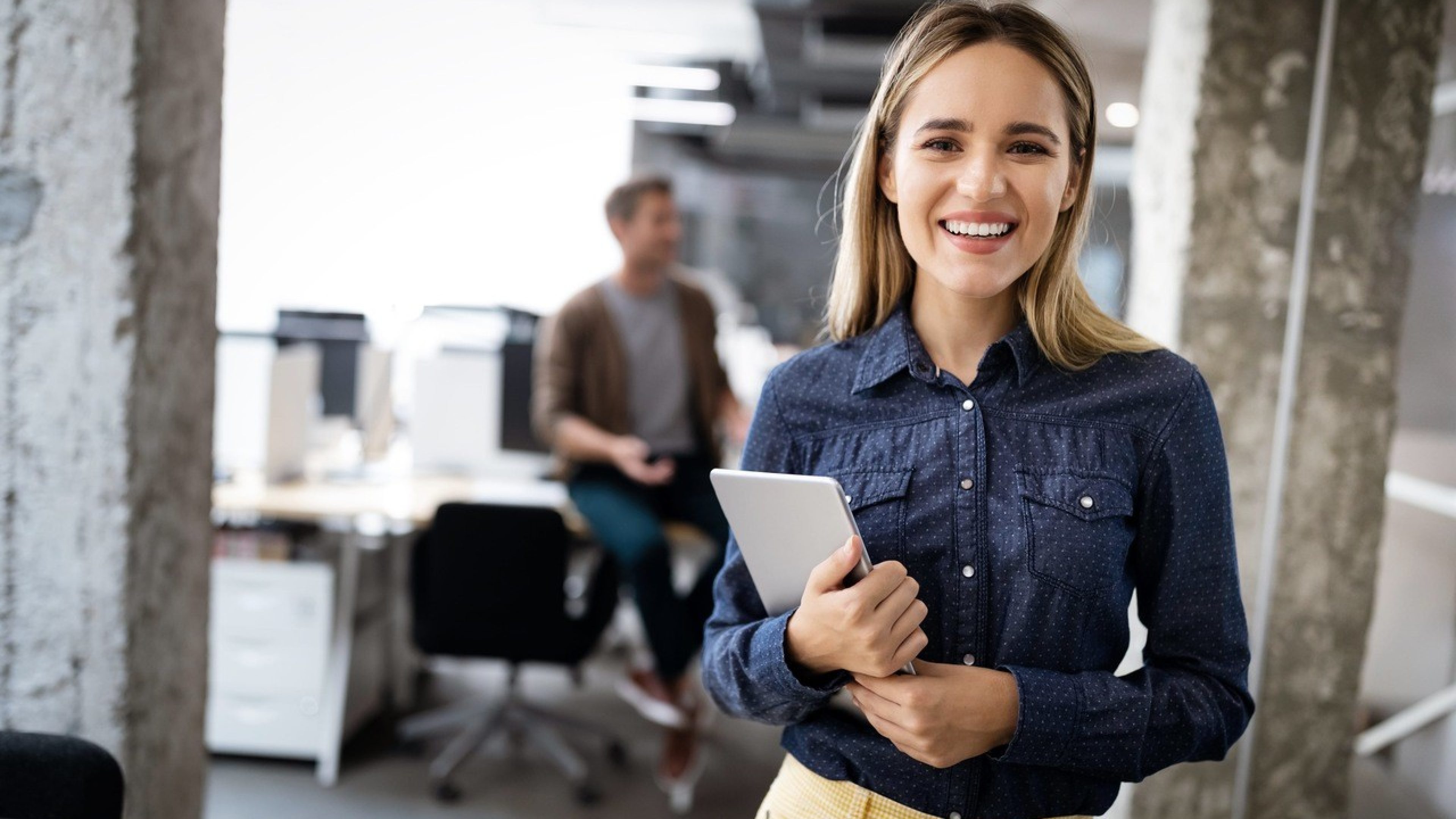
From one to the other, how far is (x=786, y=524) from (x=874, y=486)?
16 centimetres

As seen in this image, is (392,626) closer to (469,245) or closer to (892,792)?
(892,792)

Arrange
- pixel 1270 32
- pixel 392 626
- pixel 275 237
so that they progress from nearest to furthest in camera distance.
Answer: pixel 1270 32 < pixel 392 626 < pixel 275 237

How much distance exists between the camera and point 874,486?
1.10 meters

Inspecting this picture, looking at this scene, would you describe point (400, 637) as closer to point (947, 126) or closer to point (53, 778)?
point (53, 778)

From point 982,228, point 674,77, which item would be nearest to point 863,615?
point 982,228

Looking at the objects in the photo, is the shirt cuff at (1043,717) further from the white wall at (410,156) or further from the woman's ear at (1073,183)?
the white wall at (410,156)

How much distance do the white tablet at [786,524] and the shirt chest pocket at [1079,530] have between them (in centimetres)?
17

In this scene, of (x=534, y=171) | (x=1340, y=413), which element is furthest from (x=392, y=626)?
(x=534, y=171)

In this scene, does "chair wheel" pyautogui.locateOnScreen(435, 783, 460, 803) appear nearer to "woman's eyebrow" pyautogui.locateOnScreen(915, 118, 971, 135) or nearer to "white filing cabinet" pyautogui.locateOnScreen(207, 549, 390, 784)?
"white filing cabinet" pyautogui.locateOnScreen(207, 549, 390, 784)

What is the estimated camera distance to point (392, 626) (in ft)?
13.3

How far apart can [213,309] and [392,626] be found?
2.41m

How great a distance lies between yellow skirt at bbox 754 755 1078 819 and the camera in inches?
42.1

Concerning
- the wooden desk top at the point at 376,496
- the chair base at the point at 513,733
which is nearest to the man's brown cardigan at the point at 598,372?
the wooden desk top at the point at 376,496

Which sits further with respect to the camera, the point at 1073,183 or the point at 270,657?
the point at 270,657
